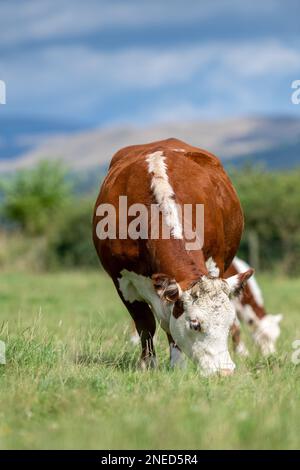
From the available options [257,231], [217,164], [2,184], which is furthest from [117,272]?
[2,184]

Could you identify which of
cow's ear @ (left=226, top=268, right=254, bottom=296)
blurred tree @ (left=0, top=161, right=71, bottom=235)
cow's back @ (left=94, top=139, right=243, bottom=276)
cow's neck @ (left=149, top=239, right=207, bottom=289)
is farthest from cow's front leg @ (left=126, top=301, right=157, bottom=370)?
blurred tree @ (left=0, top=161, right=71, bottom=235)

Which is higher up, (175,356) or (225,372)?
(175,356)

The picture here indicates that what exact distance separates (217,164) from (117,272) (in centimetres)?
176

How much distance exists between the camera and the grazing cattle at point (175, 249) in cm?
692

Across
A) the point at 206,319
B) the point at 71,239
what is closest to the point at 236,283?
the point at 206,319

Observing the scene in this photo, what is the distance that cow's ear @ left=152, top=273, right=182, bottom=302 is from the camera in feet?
23.3

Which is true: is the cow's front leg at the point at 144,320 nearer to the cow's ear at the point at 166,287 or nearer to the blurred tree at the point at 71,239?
the cow's ear at the point at 166,287

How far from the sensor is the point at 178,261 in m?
7.43

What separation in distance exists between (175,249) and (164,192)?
65 cm

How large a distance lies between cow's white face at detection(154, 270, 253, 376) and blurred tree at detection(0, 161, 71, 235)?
44.8 m

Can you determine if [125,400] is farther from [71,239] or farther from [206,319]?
[71,239]

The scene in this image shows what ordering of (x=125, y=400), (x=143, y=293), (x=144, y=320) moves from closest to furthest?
(x=125, y=400) < (x=143, y=293) < (x=144, y=320)

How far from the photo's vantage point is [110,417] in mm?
5703

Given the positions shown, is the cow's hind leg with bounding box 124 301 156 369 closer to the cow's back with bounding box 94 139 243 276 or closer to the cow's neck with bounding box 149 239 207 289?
the cow's back with bounding box 94 139 243 276
